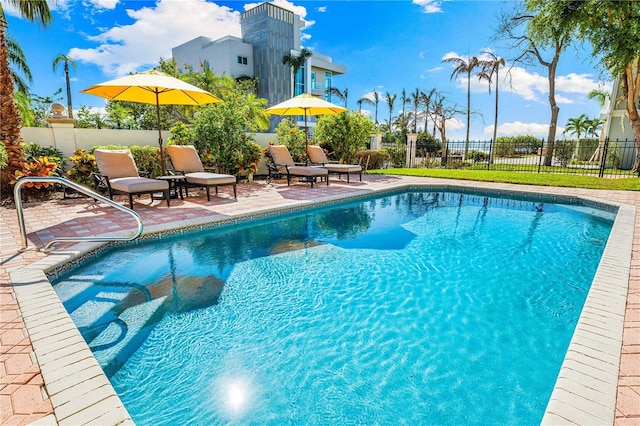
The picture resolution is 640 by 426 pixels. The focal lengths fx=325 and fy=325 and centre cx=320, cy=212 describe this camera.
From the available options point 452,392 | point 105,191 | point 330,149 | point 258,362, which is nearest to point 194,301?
point 258,362

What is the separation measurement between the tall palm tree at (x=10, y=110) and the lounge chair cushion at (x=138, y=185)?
2779mm

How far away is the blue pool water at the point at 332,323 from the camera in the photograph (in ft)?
7.54

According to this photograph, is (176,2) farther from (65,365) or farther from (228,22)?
(65,365)

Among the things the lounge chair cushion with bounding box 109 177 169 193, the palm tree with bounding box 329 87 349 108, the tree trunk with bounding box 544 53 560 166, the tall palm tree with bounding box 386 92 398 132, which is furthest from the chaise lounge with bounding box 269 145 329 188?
the tall palm tree with bounding box 386 92 398 132

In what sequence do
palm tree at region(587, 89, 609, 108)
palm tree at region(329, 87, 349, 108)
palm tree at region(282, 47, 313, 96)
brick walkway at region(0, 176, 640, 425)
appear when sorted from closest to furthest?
brick walkway at region(0, 176, 640, 425)
palm tree at region(587, 89, 609, 108)
palm tree at region(282, 47, 313, 96)
palm tree at region(329, 87, 349, 108)

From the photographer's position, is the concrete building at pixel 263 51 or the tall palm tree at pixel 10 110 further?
the concrete building at pixel 263 51

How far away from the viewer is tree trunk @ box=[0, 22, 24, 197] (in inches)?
293

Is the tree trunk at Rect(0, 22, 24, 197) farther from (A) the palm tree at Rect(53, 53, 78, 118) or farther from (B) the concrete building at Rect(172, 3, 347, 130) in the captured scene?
(B) the concrete building at Rect(172, 3, 347, 130)

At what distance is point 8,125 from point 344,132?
1091cm

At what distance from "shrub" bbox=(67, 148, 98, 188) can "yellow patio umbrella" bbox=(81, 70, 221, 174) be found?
6.08 ft

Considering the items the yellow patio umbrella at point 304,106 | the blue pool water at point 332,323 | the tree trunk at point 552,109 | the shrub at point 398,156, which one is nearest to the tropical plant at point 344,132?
the yellow patio umbrella at point 304,106

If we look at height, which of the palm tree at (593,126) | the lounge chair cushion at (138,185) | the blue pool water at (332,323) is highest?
the palm tree at (593,126)

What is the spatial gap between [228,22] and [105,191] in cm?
3347

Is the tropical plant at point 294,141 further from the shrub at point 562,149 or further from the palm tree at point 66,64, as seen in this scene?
the palm tree at point 66,64
